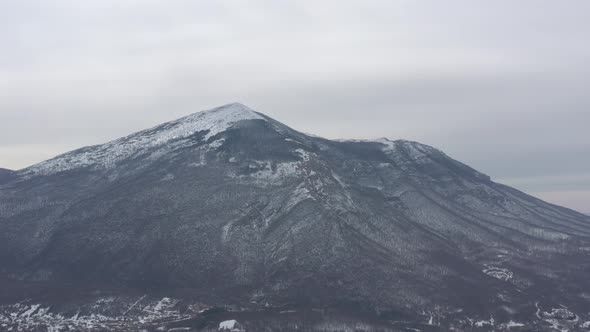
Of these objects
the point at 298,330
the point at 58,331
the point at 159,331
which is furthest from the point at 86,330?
the point at 298,330

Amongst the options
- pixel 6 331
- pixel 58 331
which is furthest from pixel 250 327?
pixel 6 331

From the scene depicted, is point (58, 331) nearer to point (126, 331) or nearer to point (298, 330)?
point (126, 331)

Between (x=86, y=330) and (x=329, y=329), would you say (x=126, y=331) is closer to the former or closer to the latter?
(x=86, y=330)

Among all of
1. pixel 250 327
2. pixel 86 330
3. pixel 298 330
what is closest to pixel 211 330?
pixel 250 327

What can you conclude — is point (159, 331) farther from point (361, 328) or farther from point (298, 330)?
point (361, 328)

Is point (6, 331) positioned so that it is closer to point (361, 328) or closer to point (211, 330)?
point (211, 330)

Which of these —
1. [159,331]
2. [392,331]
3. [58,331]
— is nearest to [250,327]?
[159,331]
